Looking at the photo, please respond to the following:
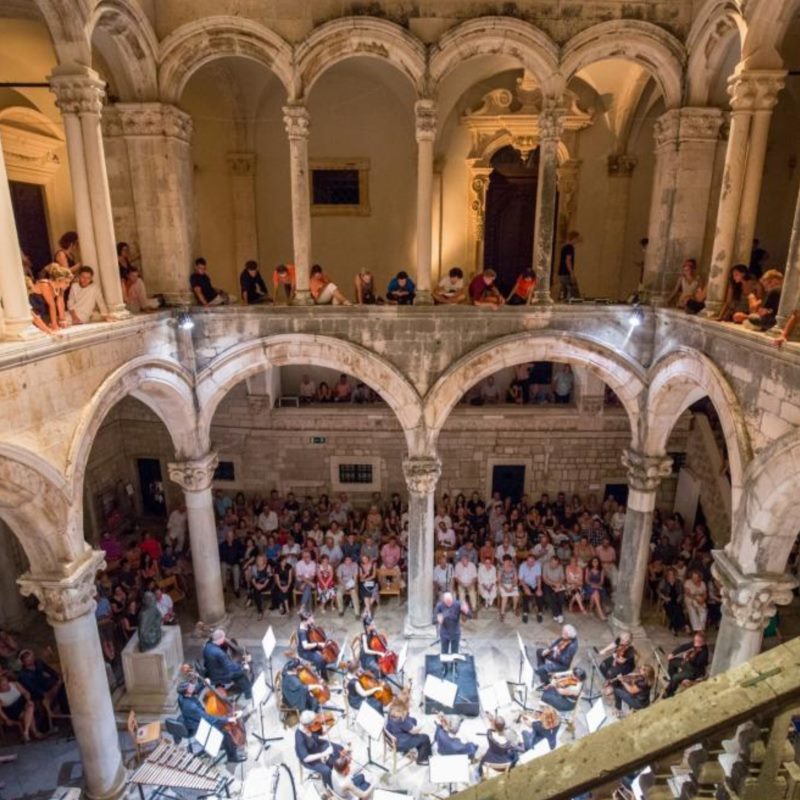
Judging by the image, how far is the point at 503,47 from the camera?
9031 mm

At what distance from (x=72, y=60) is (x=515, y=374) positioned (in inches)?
395

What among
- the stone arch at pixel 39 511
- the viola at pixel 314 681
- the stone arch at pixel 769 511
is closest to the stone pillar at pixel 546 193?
the stone arch at pixel 769 511

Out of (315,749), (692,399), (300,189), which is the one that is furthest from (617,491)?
(300,189)

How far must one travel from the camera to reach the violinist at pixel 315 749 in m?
7.02

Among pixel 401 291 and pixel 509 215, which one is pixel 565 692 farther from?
pixel 509 215

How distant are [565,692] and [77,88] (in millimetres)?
9988

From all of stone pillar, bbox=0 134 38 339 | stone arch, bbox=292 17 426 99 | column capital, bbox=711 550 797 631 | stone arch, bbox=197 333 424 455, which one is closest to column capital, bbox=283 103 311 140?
stone arch, bbox=292 17 426 99

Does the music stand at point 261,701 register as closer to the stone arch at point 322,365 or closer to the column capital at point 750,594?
the stone arch at point 322,365

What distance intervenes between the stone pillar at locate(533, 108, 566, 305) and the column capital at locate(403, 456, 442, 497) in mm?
3006

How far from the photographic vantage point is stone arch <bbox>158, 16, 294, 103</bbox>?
29.0 feet

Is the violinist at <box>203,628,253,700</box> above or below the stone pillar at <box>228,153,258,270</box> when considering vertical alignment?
below

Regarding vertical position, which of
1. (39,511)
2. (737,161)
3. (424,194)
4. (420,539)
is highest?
(737,161)

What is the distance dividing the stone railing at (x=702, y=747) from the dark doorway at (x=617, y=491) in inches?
489

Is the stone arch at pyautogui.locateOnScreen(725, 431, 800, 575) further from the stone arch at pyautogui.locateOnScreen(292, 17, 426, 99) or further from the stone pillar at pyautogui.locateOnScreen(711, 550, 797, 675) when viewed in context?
the stone arch at pyautogui.locateOnScreen(292, 17, 426, 99)
